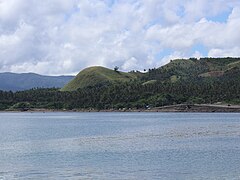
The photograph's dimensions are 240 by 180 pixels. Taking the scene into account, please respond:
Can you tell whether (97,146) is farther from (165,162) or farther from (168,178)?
(168,178)

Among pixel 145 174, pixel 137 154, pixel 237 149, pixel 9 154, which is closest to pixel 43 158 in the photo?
pixel 9 154

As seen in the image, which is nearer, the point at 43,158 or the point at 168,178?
the point at 168,178

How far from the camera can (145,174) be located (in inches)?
2124

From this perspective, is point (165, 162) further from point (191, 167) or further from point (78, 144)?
point (78, 144)

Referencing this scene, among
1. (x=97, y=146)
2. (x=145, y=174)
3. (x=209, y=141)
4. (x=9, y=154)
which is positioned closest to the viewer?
(x=145, y=174)

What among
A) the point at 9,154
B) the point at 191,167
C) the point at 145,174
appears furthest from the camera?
the point at 9,154

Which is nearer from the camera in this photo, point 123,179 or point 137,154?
point 123,179

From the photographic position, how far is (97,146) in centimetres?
8512

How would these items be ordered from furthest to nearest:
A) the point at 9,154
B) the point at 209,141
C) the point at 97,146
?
1. the point at 209,141
2. the point at 97,146
3. the point at 9,154

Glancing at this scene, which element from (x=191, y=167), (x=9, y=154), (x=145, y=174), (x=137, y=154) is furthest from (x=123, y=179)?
(x=9, y=154)

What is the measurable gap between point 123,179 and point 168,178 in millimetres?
4800

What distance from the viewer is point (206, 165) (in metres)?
60.2

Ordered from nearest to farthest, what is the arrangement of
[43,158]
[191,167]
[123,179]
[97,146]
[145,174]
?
[123,179] < [145,174] < [191,167] < [43,158] < [97,146]

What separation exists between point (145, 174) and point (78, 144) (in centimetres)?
3711
